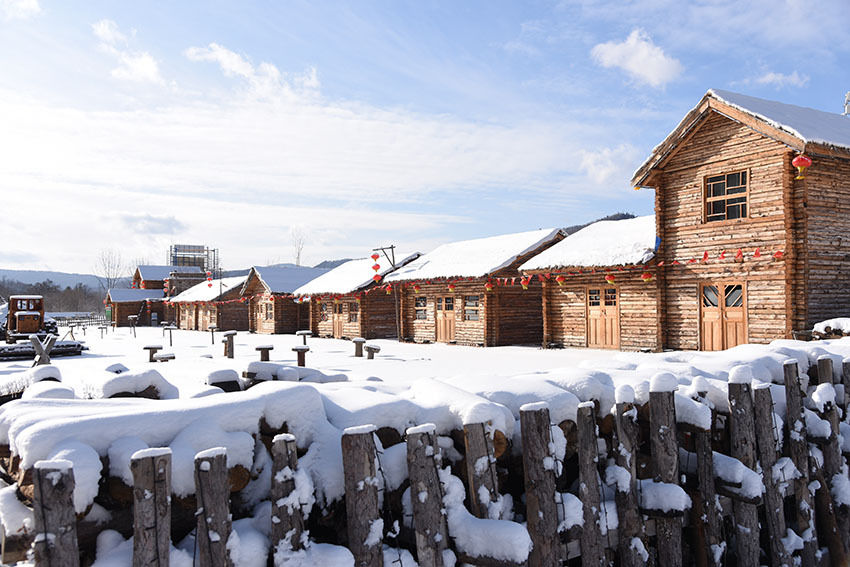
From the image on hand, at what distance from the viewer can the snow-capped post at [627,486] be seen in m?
4.62

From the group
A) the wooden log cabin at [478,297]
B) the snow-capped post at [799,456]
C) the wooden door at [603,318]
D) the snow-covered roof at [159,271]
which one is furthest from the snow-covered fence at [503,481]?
the snow-covered roof at [159,271]

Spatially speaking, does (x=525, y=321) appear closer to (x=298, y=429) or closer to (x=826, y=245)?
(x=826, y=245)

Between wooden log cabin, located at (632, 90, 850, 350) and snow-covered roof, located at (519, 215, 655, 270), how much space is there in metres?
1.04

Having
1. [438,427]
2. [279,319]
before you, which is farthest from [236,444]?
[279,319]

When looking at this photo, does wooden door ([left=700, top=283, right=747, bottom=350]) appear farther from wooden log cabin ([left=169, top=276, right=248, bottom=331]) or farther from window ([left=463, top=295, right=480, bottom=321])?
wooden log cabin ([left=169, top=276, right=248, bottom=331])

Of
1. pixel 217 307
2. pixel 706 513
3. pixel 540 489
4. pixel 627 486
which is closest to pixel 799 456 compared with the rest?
pixel 706 513

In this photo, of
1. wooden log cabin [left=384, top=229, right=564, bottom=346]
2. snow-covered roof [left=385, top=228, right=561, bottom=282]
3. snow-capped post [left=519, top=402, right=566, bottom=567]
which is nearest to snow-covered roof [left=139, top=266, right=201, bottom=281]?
snow-covered roof [left=385, top=228, right=561, bottom=282]

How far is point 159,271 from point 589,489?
65694mm

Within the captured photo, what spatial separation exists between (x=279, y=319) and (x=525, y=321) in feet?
62.2

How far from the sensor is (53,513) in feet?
9.57

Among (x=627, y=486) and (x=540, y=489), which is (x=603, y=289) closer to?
(x=627, y=486)

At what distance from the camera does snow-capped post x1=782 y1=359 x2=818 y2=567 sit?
605cm

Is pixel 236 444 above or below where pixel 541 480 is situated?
above

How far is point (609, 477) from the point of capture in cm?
466
